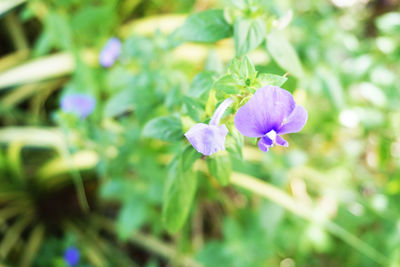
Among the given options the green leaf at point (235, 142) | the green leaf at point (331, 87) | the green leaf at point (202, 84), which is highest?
the green leaf at point (202, 84)

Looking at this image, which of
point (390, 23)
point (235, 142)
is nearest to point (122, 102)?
point (235, 142)

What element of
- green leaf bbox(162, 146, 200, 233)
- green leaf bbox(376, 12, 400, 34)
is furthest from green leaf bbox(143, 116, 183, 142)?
green leaf bbox(376, 12, 400, 34)

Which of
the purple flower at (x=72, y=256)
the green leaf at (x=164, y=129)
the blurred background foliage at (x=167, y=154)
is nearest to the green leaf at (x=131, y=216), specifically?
the blurred background foliage at (x=167, y=154)

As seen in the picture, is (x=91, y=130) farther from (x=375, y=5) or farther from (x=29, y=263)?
(x=375, y=5)

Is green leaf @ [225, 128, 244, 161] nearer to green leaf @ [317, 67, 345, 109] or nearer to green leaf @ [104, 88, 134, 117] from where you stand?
green leaf @ [104, 88, 134, 117]

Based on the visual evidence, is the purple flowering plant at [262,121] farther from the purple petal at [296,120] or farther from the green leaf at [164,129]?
the green leaf at [164,129]

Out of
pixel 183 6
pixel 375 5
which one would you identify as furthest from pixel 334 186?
pixel 375 5

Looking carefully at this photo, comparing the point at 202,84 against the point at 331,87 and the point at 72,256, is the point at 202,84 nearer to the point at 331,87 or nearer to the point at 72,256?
the point at 331,87
